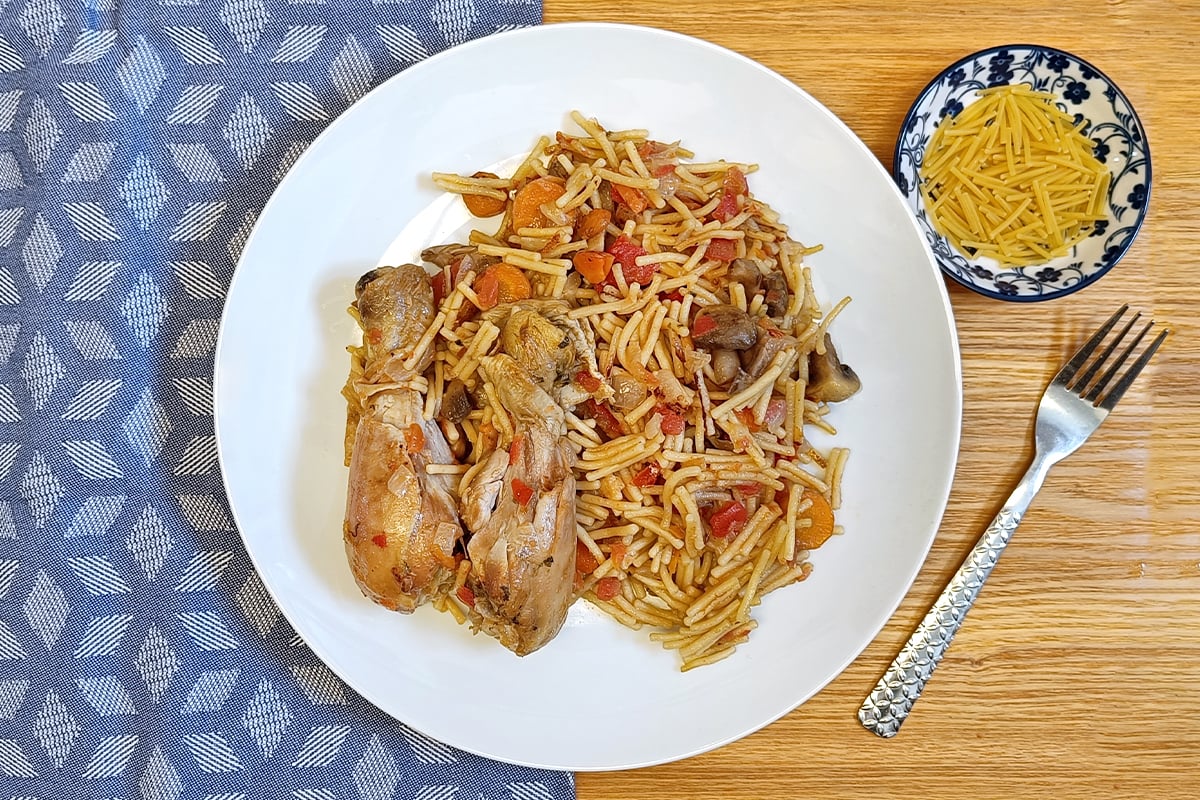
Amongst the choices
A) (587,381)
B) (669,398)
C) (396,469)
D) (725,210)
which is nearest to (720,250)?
(725,210)

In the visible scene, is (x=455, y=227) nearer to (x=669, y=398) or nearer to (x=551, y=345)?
(x=551, y=345)

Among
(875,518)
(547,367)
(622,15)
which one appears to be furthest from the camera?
(622,15)

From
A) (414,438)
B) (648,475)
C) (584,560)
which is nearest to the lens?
(414,438)

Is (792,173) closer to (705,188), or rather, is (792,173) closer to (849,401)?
(705,188)

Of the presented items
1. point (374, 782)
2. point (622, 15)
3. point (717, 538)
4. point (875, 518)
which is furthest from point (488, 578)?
point (622, 15)

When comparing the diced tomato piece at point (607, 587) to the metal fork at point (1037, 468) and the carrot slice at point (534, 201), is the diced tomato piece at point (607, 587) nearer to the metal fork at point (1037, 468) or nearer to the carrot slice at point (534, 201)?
the metal fork at point (1037, 468)

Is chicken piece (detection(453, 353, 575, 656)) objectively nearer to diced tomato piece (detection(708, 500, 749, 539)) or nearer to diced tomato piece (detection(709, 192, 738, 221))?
diced tomato piece (detection(708, 500, 749, 539))

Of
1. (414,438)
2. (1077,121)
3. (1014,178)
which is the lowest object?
(414,438)
